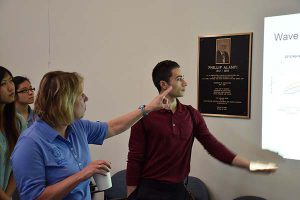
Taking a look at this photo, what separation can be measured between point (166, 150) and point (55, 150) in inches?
36.5

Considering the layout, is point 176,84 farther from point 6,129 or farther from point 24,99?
point 24,99

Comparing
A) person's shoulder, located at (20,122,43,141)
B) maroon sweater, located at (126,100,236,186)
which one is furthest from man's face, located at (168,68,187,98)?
person's shoulder, located at (20,122,43,141)

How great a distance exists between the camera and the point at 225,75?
109 inches

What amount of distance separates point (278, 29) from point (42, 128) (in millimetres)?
2038

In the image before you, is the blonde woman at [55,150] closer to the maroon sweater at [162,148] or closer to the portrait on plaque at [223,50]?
the maroon sweater at [162,148]

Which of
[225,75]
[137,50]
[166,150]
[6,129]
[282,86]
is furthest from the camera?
[137,50]

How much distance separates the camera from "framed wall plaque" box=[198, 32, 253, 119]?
269cm

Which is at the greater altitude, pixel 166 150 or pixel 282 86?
pixel 282 86

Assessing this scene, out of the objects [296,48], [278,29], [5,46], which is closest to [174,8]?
[278,29]

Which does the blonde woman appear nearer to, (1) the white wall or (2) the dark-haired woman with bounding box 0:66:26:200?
(2) the dark-haired woman with bounding box 0:66:26:200

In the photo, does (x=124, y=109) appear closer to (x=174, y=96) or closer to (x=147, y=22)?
(x=147, y=22)

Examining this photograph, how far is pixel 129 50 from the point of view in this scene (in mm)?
3301

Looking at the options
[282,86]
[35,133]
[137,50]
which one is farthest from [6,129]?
[282,86]

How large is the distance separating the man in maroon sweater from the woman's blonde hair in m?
0.86
